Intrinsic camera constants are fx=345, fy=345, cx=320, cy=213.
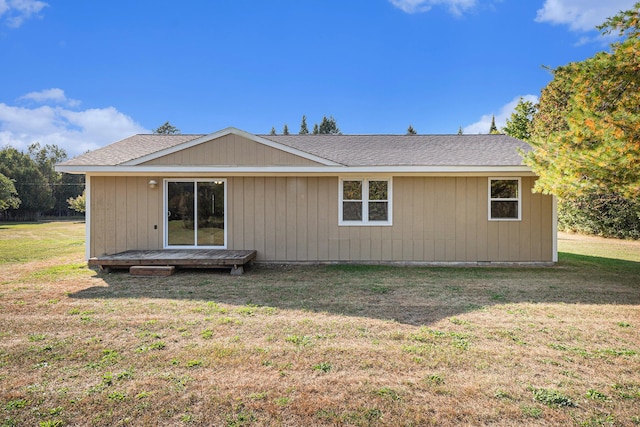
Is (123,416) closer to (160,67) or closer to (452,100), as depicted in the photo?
(160,67)

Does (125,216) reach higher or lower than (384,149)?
lower

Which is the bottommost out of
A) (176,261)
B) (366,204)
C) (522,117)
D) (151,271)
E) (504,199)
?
(151,271)

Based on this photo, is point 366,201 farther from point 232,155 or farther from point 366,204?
point 232,155

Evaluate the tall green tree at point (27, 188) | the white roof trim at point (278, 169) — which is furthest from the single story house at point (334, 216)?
the tall green tree at point (27, 188)

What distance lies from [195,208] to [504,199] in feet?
25.6

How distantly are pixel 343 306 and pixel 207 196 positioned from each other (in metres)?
5.20

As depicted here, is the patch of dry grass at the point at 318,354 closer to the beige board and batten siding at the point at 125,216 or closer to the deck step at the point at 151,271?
the deck step at the point at 151,271

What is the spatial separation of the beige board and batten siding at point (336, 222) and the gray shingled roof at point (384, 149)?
1.77 ft

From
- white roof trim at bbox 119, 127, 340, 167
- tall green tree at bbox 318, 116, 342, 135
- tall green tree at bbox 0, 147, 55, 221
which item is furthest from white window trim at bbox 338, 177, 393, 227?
tall green tree at bbox 318, 116, 342, 135

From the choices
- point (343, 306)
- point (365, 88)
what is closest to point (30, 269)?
point (343, 306)

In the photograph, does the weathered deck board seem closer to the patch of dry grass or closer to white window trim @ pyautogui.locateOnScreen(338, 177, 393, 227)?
the patch of dry grass

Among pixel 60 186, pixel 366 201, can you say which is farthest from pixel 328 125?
pixel 366 201

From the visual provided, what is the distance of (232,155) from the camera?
27.0 ft

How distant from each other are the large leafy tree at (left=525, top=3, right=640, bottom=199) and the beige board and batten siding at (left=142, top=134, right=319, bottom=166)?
4982mm
